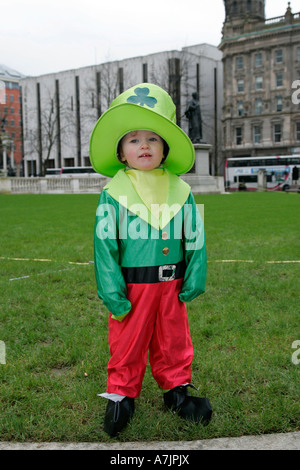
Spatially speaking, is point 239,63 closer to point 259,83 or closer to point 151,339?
point 259,83

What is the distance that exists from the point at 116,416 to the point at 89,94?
68431 millimetres

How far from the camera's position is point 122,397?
2.43 meters

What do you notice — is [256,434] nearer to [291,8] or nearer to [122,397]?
[122,397]

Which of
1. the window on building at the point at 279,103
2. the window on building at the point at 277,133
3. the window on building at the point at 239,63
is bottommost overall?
the window on building at the point at 277,133

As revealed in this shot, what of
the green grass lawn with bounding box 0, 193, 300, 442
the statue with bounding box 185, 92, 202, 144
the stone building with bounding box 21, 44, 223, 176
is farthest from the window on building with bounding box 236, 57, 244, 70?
the green grass lawn with bounding box 0, 193, 300, 442

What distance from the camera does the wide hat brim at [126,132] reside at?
7.80 ft

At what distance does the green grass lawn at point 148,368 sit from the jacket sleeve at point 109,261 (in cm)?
67

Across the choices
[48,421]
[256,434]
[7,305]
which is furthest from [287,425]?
[7,305]

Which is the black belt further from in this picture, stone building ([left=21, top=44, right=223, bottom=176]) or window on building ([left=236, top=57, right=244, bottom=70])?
window on building ([left=236, top=57, right=244, bottom=70])

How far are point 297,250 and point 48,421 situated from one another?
619 centimetres

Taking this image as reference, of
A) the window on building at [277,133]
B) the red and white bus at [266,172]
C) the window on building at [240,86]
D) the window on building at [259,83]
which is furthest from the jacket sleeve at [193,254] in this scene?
the window on building at [240,86]

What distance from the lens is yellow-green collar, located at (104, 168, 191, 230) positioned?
242 centimetres

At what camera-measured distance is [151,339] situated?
2570 millimetres
